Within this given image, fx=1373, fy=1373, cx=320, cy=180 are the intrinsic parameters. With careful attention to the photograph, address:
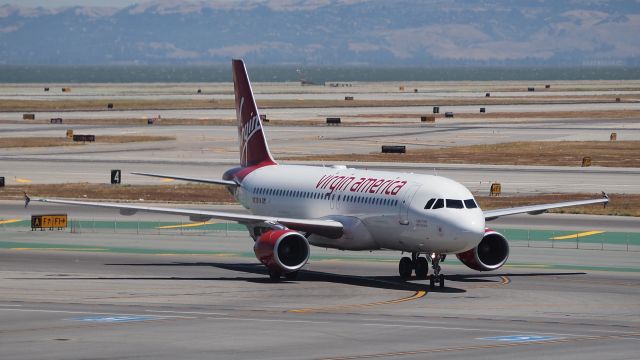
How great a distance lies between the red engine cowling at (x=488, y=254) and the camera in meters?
57.8

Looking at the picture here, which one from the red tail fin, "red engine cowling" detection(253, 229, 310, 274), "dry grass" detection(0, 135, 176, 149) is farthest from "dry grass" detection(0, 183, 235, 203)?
"dry grass" detection(0, 135, 176, 149)

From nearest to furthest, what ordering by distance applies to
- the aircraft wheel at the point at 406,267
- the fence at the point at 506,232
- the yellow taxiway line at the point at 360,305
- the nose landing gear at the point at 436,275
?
the yellow taxiway line at the point at 360,305
the nose landing gear at the point at 436,275
the aircraft wheel at the point at 406,267
the fence at the point at 506,232

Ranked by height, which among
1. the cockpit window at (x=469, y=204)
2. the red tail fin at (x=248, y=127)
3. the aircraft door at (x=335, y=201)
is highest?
the red tail fin at (x=248, y=127)

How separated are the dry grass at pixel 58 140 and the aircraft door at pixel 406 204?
92.9 metres

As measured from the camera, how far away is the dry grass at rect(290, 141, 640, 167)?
12512 cm

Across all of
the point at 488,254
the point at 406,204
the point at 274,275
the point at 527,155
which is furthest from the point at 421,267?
the point at 527,155

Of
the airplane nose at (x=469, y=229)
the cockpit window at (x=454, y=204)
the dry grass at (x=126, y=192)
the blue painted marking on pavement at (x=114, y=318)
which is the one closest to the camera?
the blue painted marking on pavement at (x=114, y=318)

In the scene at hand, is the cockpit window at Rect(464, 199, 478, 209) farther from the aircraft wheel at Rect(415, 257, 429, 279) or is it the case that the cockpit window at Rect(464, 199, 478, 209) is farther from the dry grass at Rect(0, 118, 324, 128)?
the dry grass at Rect(0, 118, 324, 128)

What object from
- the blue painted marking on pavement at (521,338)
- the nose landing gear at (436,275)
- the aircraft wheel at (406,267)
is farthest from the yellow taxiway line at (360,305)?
the blue painted marking on pavement at (521,338)

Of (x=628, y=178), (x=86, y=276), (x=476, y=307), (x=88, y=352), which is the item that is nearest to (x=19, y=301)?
(x=86, y=276)

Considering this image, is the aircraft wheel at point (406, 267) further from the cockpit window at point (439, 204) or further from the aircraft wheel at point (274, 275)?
the aircraft wheel at point (274, 275)

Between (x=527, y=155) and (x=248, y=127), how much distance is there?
6696 centimetres

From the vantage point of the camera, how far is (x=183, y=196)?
96.5 metres

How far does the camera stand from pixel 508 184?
104m
